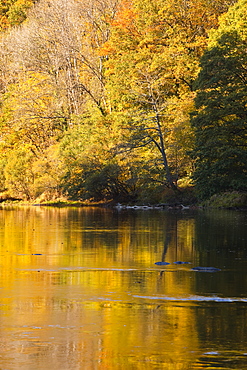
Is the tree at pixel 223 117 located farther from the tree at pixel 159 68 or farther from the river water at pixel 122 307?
the river water at pixel 122 307

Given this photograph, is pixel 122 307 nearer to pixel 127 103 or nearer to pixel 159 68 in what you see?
pixel 159 68

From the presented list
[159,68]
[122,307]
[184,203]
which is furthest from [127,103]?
[122,307]

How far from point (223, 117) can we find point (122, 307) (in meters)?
32.1

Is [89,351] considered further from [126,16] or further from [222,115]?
[126,16]

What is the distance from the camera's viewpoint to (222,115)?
37.8 m

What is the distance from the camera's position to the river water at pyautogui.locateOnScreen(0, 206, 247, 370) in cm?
651

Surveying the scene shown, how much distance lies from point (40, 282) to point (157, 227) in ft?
45.4

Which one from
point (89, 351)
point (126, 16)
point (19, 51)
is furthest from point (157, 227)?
point (19, 51)

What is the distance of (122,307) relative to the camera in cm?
895

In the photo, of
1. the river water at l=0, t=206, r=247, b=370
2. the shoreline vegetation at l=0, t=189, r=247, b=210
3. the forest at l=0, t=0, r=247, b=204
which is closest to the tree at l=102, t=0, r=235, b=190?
the forest at l=0, t=0, r=247, b=204

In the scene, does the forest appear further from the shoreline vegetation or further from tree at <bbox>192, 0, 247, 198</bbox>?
the shoreline vegetation

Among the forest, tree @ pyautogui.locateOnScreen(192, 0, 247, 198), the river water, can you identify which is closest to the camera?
the river water

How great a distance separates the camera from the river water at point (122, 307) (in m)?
6.51

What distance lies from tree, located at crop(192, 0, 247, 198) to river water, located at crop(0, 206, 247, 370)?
19.8 meters
